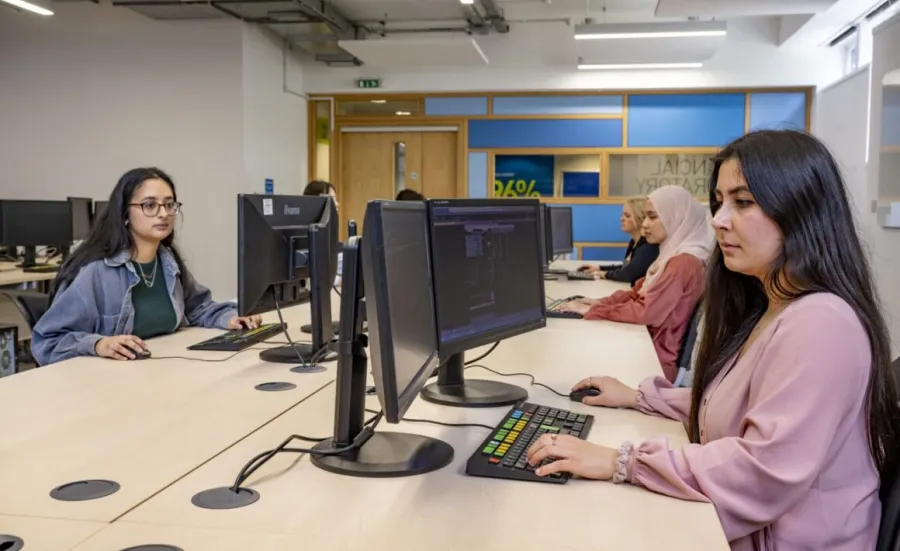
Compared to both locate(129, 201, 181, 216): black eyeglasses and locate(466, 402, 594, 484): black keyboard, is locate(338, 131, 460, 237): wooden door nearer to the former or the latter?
locate(129, 201, 181, 216): black eyeglasses

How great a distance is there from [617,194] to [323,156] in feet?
10.9

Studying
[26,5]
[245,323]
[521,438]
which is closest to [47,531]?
[521,438]

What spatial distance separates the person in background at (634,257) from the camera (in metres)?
4.88

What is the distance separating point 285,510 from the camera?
1164mm

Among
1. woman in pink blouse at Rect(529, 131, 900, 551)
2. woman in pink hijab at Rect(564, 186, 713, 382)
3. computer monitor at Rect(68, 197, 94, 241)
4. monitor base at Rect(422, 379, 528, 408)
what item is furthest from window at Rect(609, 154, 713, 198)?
woman in pink blouse at Rect(529, 131, 900, 551)

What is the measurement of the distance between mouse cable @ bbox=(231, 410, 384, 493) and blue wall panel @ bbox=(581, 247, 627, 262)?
6.91m

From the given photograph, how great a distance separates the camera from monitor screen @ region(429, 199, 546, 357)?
156 centimetres

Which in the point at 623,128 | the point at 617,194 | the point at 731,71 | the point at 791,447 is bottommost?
the point at 791,447

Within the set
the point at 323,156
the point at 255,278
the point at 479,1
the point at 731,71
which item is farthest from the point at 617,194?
the point at 255,278

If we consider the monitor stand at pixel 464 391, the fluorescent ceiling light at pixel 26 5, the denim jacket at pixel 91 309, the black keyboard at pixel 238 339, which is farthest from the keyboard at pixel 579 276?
the fluorescent ceiling light at pixel 26 5

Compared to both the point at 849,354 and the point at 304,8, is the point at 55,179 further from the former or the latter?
the point at 849,354

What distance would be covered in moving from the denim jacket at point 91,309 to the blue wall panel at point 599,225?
599 cm

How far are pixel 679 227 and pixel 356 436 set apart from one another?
7.64 feet

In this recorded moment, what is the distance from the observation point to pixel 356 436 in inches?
55.1
